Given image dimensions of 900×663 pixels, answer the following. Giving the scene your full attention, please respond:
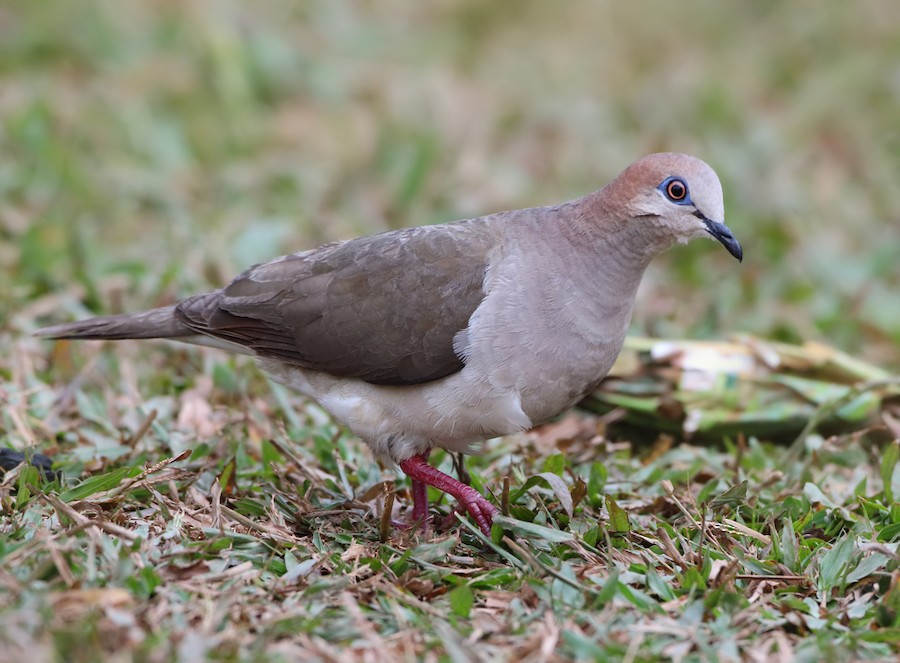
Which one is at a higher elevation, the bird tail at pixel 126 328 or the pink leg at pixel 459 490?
the bird tail at pixel 126 328

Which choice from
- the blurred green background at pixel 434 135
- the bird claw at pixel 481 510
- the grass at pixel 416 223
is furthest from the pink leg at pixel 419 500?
the blurred green background at pixel 434 135

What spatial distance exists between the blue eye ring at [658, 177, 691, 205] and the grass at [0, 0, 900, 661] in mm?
1222

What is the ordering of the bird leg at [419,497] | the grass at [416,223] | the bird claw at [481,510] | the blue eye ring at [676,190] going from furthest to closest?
the bird leg at [419,497], the blue eye ring at [676,190], the bird claw at [481,510], the grass at [416,223]

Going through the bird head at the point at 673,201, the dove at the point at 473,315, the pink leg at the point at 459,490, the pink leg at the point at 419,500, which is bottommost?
the pink leg at the point at 419,500

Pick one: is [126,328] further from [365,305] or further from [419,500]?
[419,500]

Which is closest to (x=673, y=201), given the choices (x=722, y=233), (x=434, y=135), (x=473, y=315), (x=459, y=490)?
(x=722, y=233)

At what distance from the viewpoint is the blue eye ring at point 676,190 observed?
4562 mm

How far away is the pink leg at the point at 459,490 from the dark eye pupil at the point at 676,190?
1.46m

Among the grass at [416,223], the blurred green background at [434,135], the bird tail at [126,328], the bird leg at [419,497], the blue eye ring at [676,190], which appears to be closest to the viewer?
the grass at [416,223]

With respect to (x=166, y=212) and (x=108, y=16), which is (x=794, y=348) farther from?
(x=108, y=16)

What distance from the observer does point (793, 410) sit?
223 inches

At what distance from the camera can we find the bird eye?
4.56 m

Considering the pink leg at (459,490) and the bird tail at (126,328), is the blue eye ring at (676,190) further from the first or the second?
the bird tail at (126,328)

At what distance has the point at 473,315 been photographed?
4.54 meters
